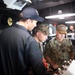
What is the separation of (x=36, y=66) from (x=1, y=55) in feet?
1.50

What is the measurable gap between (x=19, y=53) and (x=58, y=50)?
1.93 metres

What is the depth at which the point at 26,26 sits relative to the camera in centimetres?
191

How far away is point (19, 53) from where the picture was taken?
68.9 inches

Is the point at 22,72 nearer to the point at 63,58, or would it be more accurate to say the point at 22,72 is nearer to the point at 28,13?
the point at 28,13

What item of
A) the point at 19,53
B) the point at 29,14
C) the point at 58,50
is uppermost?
the point at 29,14

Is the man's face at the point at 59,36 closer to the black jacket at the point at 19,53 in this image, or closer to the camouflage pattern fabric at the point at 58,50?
the camouflage pattern fabric at the point at 58,50

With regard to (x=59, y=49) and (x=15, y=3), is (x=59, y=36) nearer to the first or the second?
(x=59, y=49)

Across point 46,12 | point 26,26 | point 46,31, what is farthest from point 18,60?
point 46,12

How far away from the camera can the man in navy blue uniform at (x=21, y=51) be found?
1700 millimetres

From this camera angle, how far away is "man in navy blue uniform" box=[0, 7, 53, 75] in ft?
5.58

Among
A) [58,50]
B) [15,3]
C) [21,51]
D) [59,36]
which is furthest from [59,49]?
[21,51]

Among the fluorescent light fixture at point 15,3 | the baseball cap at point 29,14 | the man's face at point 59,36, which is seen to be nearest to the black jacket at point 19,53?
the baseball cap at point 29,14

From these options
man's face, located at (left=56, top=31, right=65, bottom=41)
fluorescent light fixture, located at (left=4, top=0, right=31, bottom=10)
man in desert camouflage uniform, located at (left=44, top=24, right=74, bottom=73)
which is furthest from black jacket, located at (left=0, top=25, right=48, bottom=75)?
fluorescent light fixture, located at (left=4, top=0, right=31, bottom=10)

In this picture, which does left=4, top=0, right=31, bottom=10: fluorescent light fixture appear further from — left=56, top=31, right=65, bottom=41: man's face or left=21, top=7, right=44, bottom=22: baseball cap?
left=21, top=7, right=44, bottom=22: baseball cap
